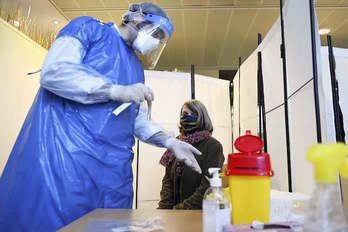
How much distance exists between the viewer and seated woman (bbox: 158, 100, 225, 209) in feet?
5.69

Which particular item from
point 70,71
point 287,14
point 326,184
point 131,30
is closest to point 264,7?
point 287,14

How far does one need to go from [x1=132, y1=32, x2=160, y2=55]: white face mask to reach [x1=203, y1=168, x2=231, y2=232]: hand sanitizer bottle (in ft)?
2.25

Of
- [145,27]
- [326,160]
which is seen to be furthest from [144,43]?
[326,160]

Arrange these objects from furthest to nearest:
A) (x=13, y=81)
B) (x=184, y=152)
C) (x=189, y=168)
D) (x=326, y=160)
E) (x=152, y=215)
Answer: (x=13, y=81) < (x=189, y=168) < (x=184, y=152) < (x=152, y=215) < (x=326, y=160)

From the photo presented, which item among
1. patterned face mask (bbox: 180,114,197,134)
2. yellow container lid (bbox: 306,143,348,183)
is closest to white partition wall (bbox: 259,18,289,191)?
patterned face mask (bbox: 180,114,197,134)

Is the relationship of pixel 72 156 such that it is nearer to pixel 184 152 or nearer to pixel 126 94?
pixel 126 94

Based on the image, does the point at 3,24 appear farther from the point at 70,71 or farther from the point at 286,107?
the point at 286,107

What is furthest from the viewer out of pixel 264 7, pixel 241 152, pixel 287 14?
pixel 264 7

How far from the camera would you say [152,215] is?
83cm

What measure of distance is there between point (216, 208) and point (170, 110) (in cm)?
252

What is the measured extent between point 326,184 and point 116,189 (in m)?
0.71

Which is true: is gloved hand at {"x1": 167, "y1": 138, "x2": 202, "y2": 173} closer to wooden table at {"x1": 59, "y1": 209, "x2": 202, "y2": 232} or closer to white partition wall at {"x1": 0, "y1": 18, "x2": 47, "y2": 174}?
wooden table at {"x1": 59, "y1": 209, "x2": 202, "y2": 232}

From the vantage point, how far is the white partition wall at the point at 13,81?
1992 millimetres

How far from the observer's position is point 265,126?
2168 mm
